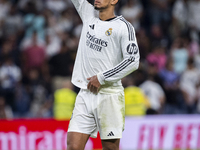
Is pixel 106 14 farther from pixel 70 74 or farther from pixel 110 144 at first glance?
pixel 70 74

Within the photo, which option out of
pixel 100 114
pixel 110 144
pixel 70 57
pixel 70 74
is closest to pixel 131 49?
pixel 100 114

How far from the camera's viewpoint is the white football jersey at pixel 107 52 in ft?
15.0

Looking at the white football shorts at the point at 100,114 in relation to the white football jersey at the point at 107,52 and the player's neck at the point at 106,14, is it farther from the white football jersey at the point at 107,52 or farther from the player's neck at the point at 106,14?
the player's neck at the point at 106,14

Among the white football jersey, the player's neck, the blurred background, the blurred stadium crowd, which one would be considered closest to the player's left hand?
the white football jersey

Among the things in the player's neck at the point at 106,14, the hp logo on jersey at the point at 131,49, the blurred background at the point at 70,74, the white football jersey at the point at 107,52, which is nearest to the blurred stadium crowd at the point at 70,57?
the blurred background at the point at 70,74

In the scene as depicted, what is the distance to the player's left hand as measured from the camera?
15.1 feet

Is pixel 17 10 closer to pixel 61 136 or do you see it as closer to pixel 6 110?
pixel 6 110

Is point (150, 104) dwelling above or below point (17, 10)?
below

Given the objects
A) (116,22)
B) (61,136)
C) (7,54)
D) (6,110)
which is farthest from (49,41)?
(116,22)

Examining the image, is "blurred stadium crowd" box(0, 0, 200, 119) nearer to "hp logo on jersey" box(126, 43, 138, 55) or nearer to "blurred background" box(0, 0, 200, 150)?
"blurred background" box(0, 0, 200, 150)

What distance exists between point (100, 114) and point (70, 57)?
228 inches

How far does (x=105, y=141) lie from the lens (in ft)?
15.4

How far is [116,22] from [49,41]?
21.7 ft

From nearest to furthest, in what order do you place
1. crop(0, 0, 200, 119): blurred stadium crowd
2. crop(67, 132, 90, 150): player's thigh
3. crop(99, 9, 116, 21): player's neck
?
crop(67, 132, 90, 150): player's thigh → crop(99, 9, 116, 21): player's neck → crop(0, 0, 200, 119): blurred stadium crowd
